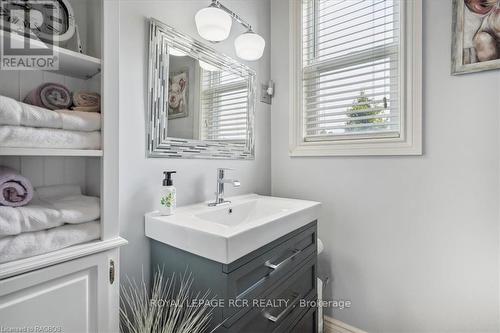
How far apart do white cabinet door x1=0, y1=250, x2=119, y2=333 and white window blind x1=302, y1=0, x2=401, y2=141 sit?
134 cm

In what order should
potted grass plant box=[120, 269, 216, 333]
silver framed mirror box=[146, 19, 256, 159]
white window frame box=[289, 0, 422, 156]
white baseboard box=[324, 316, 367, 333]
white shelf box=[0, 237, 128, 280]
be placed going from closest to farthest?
white shelf box=[0, 237, 128, 280], potted grass plant box=[120, 269, 216, 333], silver framed mirror box=[146, 19, 256, 159], white window frame box=[289, 0, 422, 156], white baseboard box=[324, 316, 367, 333]

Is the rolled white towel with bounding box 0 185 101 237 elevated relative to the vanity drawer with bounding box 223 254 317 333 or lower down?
elevated

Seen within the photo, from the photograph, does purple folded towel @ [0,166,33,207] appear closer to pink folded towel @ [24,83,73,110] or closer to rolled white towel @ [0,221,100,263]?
rolled white towel @ [0,221,100,263]

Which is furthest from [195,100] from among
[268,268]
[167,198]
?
[268,268]

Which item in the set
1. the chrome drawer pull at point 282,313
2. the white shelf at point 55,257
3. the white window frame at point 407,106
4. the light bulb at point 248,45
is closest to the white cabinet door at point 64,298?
the white shelf at point 55,257

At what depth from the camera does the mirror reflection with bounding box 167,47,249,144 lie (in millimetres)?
1138

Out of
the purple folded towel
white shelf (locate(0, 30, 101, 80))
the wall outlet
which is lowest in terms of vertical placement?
the purple folded towel

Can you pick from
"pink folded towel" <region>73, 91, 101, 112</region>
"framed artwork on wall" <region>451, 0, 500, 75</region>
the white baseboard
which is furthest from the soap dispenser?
"framed artwork on wall" <region>451, 0, 500, 75</region>

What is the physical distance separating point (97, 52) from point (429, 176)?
4.90 ft

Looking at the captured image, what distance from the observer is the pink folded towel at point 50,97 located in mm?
679

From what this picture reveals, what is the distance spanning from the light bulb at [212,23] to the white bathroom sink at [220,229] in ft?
2.67

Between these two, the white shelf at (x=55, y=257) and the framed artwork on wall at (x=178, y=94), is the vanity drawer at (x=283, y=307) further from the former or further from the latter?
the framed artwork on wall at (x=178, y=94)

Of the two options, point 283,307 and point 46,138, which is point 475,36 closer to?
point 283,307

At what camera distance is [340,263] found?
1525 mm
